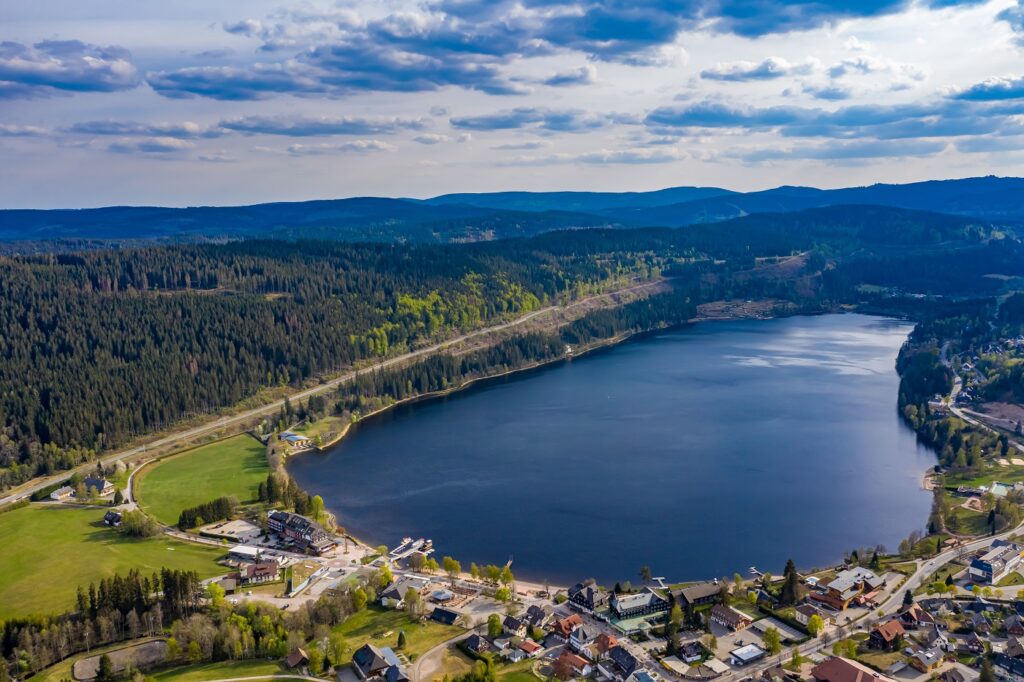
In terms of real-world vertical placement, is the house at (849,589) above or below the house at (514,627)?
above

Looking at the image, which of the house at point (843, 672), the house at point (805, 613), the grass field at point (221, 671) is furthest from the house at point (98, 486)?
the house at point (843, 672)

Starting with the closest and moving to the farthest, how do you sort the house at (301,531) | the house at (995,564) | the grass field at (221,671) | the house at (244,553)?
1. the grass field at (221,671)
2. the house at (995,564)
3. the house at (244,553)
4. the house at (301,531)

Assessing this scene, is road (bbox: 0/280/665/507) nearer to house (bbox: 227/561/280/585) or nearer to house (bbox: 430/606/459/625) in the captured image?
house (bbox: 227/561/280/585)

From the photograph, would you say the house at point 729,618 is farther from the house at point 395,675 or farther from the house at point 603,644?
the house at point 395,675

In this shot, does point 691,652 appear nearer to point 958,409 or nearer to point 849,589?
point 849,589

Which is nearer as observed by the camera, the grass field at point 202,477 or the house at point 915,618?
the house at point 915,618

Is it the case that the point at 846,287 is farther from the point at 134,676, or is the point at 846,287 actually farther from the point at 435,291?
the point at 134,676

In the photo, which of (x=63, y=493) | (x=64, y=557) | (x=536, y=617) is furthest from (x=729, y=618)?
(x=63, y=493)

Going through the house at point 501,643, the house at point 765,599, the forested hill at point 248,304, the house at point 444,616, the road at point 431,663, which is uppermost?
the forested hill at point 248,304

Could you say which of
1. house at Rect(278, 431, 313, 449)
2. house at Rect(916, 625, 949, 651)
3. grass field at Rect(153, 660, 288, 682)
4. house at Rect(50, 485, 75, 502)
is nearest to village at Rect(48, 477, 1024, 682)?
house at Rect(916, 625, 949, 651)
